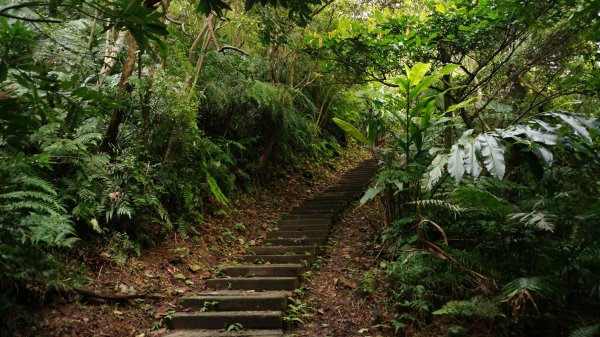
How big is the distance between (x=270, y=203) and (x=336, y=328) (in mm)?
4418

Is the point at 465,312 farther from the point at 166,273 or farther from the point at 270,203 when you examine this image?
the point at 270,203

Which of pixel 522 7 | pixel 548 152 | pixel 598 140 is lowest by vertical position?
pixel 548 152

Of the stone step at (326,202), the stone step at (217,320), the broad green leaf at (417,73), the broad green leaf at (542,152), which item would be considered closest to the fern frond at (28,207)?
the stone step at (217,320)

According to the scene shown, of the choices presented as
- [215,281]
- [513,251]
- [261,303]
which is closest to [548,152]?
[513,251]

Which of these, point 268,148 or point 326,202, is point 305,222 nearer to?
point 326,202

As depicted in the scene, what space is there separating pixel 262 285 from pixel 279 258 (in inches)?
32.6

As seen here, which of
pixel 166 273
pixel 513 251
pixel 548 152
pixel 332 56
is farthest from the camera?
pixel 332 56

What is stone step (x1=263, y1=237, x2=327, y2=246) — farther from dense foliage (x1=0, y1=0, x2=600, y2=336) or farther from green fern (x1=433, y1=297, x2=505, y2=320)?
green fern (x1=433, y1=297, x2=505, y2=320)

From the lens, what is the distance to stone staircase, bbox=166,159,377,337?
4.00 meters

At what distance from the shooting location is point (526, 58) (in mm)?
5906

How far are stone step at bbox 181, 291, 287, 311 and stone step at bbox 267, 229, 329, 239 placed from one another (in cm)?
198

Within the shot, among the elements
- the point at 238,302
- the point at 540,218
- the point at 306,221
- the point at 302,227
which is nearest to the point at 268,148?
the point at 306,221

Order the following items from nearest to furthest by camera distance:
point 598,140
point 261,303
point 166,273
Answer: point 598,140 < point 261,303 < point 166,273

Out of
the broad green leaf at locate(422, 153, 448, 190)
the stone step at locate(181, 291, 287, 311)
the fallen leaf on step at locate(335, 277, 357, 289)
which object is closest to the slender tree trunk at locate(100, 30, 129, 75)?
the stone step at locate(181, 291, 287, 311)
